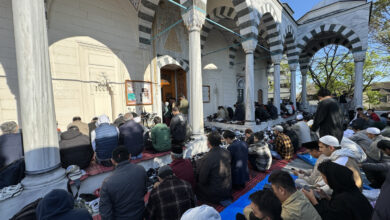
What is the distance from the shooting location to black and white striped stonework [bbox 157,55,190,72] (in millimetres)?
7004

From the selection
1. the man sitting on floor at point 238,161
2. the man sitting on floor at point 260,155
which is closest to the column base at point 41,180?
the man sitting on floor at point 238,161

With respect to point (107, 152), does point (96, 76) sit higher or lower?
higher

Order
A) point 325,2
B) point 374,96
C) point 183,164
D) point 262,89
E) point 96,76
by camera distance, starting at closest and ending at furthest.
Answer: point 183,164, point 96,76, point 325,2, point 262,89, point 374,96

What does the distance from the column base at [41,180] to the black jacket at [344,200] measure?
3.14m

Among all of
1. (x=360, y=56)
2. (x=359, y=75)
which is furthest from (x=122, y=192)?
(x=360, y=56)

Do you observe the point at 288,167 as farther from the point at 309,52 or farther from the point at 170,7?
the point at 309,52

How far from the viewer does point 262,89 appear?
47.4ft

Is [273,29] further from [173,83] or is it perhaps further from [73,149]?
[73,149]

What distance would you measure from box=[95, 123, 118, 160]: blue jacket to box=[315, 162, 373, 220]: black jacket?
3.29 meters

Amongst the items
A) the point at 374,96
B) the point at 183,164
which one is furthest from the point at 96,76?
the point at 374,96

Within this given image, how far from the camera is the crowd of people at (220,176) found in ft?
4.69

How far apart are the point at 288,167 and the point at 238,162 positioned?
1818mm

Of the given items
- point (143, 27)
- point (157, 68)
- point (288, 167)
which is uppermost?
point (143, 27)

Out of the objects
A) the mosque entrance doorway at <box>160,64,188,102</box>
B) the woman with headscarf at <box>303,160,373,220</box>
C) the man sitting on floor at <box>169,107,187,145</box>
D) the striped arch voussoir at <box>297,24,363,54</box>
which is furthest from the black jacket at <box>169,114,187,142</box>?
the striped arch voussoir at <box>297,24,363,54</box>
